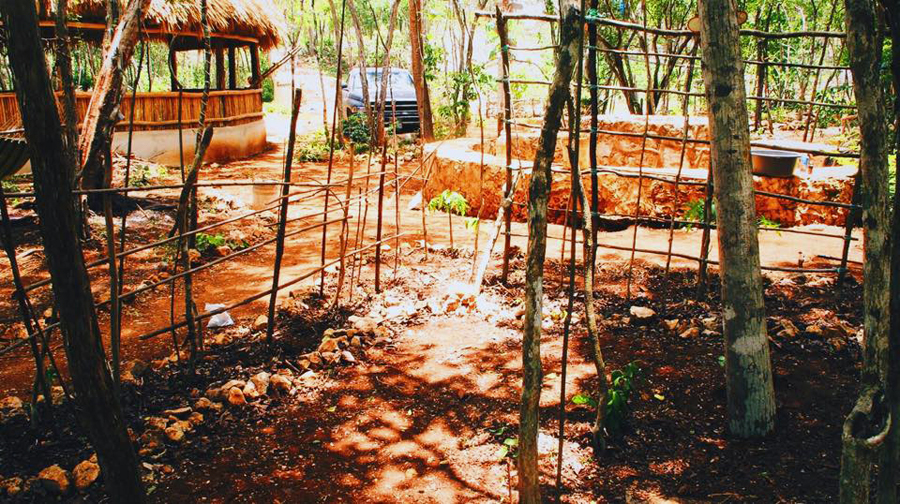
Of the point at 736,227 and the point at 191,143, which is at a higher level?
the point at 191,143

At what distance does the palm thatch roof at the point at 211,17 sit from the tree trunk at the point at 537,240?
8497 mm

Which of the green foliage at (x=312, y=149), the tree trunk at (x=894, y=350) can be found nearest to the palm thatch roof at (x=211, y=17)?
the green foliage at (x=312, y=149)

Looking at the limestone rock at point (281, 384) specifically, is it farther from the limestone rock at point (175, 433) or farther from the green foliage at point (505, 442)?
the green foliage at point (505, 442)

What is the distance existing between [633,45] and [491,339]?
15331mm

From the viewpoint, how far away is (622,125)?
8.86 meters

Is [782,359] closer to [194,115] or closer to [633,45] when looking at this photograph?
[194,115]

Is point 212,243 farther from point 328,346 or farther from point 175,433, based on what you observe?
point 175,433

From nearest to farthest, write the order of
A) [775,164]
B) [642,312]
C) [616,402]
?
[616,402] → [642,312] → [775,164]

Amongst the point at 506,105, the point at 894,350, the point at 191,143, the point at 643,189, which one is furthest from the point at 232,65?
the point at 894,350

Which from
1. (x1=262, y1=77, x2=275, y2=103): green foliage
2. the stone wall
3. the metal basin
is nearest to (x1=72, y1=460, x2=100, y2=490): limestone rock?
the stone wall

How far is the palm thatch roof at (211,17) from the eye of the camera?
9.75 m

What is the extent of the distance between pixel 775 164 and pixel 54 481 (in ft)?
21.9

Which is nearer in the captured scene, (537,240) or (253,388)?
(537,240)

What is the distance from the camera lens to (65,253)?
1878 millimetres
